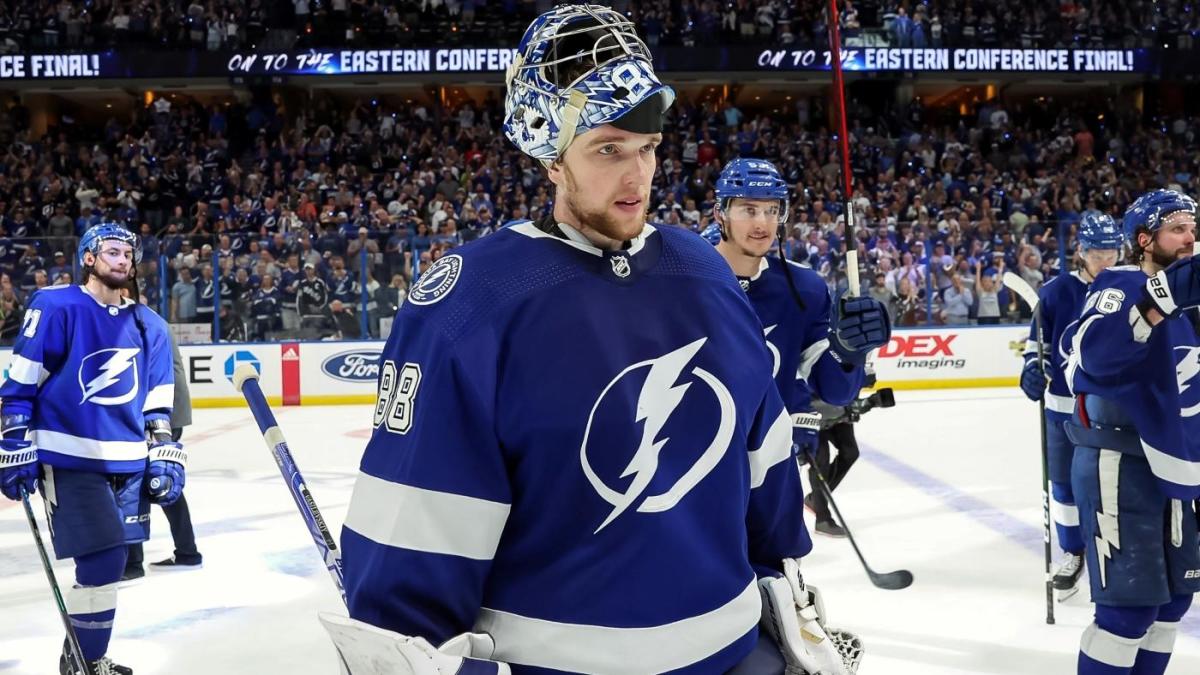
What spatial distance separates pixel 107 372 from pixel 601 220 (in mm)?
2928

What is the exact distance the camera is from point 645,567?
1.33m

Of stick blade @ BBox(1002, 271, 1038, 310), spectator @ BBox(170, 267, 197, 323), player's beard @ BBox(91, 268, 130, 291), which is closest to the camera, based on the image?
player's beard @ BBox(91, 268, 130, 291)

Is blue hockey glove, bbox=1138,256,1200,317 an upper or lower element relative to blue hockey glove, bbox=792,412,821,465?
upper

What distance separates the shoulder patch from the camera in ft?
4.30

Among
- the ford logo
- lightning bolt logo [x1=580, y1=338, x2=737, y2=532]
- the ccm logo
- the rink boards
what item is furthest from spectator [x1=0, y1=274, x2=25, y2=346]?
lightning bolt logo [x1=580, y1=338, x2=737, y2=532]

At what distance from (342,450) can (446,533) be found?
7418 mm

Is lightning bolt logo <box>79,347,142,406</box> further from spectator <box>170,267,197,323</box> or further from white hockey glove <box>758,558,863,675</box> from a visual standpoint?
spectator <box>170,267,197,323</box>

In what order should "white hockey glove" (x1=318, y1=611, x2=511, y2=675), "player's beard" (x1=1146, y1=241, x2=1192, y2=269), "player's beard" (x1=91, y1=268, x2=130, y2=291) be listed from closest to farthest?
"white hockey glove" (x1=318, y1=611, x2=511, y2=675) → "player's beard" (x1=1146, y1=241, x2=1192, y2=269) → "player's beard" (x1=91, y1=268, x2=130, y2=291)

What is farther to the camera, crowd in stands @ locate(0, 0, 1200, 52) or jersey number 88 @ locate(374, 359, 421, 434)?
crowd in stands @ locate(0, 0, 1200, 52)

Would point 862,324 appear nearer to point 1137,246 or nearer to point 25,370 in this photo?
point 1137,246

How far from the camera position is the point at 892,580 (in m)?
4.68

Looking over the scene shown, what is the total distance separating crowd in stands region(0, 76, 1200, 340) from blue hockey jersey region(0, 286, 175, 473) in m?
7.42

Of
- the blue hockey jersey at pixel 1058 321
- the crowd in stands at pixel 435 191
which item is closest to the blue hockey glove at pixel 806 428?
the blue hockey jersey at pixel 1058 321

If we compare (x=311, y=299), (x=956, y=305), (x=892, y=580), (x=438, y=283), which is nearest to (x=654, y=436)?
(x=438, y=283)
